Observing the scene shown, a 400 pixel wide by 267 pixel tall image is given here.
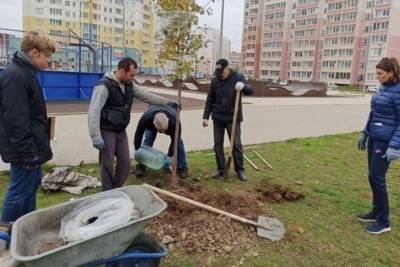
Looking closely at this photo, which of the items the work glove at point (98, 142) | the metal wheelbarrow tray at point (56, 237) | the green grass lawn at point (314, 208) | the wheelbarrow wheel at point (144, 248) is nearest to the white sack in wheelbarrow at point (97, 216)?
the metal wheelbarrow tray at point (56, 237)

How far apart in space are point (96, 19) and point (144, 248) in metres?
85.1

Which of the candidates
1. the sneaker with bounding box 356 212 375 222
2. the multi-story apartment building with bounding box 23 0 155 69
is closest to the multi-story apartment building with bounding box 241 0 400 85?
the multi-story apartment building with bounding box 23 0 155 69

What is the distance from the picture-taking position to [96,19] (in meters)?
81.9

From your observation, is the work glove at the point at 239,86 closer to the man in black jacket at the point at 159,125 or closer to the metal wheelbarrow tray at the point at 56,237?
the man in black jacket at the point at 159,125

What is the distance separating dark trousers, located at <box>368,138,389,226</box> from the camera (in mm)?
4039

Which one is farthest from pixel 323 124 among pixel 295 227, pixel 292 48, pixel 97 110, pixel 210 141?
pixel 292 48

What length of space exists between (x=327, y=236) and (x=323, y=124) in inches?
406

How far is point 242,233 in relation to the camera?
3.98m

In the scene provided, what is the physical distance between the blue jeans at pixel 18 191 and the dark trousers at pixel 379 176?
326 cm

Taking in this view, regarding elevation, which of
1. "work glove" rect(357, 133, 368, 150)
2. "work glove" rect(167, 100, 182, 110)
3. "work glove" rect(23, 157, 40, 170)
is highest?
"work glove" rect(167, 100, 182, 110)

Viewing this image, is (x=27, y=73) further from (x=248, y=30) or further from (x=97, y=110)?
(x=248, y=30)

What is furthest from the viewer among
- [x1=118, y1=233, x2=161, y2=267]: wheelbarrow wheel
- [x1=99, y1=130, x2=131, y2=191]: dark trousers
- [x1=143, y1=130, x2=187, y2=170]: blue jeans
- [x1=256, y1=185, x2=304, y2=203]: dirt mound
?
[x1=143, y1=130, x2=187, y2=170]: blue jeans

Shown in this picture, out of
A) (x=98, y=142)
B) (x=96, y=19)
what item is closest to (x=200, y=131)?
(x=98, y=142)

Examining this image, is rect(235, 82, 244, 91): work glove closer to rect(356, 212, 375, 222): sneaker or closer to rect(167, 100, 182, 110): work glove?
rect(167, 100, 182, 110): work glove
